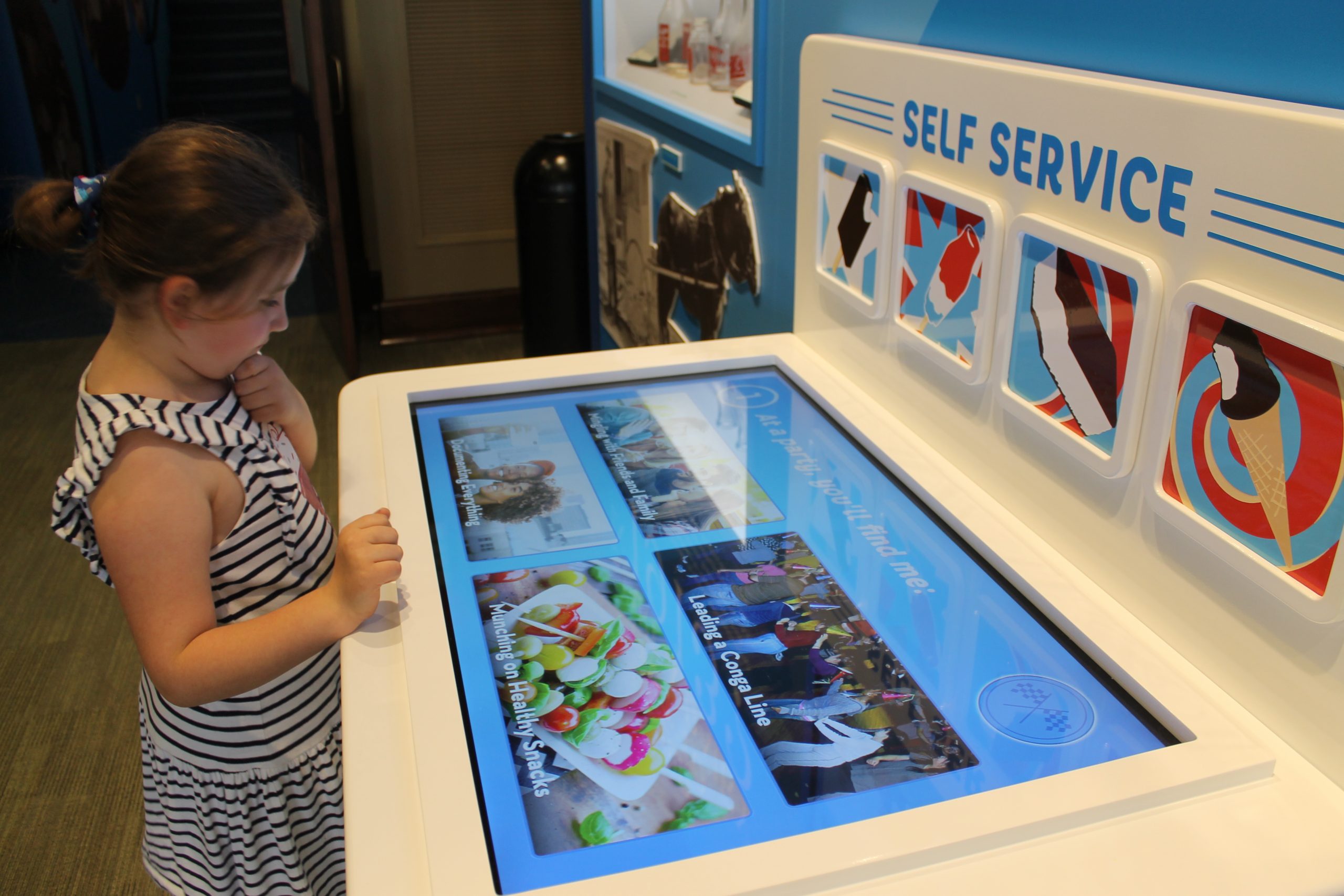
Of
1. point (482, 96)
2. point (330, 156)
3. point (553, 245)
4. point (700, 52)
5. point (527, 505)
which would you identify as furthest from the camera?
point (482, 96)

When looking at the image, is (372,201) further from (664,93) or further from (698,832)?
(698,832)

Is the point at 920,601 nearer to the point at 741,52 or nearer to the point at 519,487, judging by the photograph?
the point at 519,487

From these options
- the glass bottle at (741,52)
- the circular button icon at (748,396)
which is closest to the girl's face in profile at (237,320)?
the circular button icon at (748,396)

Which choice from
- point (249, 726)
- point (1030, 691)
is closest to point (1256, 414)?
point (1030, 691)

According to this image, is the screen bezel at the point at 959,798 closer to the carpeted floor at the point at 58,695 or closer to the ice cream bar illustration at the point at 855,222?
the ice cream bar illustration at the point at 855,222

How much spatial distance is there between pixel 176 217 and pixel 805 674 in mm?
584

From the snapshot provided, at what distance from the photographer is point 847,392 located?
1141 mm

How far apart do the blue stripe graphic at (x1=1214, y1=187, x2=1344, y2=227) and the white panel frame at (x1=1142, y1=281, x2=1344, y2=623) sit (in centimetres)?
5

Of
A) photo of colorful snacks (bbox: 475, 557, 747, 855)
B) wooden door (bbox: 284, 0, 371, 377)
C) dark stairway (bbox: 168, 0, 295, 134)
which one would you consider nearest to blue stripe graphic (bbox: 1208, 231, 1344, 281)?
photo of colorful snacks (bbox: 475, 557, 747, 855)

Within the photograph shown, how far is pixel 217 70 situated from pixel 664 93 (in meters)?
2.47

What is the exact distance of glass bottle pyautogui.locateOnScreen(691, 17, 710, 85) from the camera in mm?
2084

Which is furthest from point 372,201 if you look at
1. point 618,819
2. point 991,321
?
point 618,819

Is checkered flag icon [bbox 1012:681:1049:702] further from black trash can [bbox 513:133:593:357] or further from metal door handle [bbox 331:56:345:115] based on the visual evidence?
metal door handle [bbox 331:56:345:115]

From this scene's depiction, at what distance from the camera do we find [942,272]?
0.96 meters
